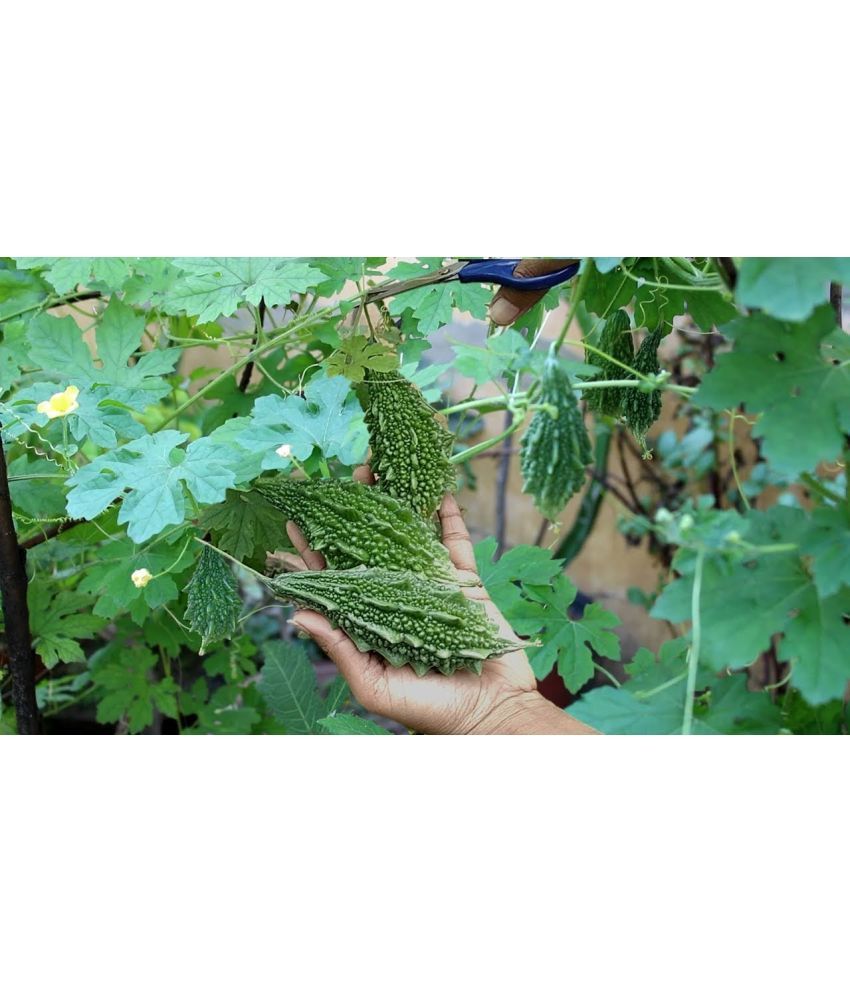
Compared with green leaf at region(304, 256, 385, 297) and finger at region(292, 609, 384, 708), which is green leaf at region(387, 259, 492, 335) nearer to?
green leaf at region(304, 256, 385, 297)

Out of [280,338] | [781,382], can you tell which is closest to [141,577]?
[280,338]

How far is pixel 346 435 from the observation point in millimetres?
1363

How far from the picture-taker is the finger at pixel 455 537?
4.77 feet

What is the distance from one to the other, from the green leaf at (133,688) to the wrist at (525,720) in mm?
924

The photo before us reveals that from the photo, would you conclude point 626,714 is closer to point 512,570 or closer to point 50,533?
point 512,570

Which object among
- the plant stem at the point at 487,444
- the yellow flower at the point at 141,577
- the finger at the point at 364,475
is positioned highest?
the plant stem at the point at 487,444

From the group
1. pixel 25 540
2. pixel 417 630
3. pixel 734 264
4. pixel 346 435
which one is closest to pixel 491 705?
pixel 417 630

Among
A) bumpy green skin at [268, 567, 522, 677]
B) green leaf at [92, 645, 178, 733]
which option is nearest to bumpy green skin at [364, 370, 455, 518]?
bumpy green skin at [268, 567, 522, 677]

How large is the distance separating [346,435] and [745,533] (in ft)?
1.94

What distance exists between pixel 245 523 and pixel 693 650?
28.2 inches

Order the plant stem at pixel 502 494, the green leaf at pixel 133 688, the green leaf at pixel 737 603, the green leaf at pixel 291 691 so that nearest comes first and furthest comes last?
the green leaf at pixel 737 603, the green leaf at pixel 291 691, the green leaf at pixel 133 688, the plant stem at pixel 502 494

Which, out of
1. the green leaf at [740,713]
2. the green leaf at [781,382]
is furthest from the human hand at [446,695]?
the green leaf at [781,382]

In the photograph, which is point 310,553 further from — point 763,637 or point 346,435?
point 763,637

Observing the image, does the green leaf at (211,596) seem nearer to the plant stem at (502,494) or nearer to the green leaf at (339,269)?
the green leaf at (339,269)
